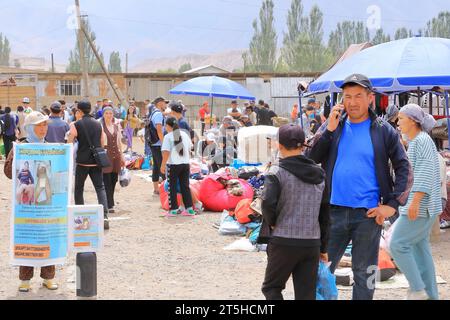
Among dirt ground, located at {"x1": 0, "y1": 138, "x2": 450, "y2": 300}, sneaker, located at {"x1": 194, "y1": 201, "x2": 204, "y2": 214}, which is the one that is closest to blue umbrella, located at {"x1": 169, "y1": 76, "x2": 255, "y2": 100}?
sneaker, located at {"x1": 194, "y1": 201, "x2": 204, "y2": 214}

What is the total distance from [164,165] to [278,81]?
34527mm

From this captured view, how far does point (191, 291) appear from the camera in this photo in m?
6.90

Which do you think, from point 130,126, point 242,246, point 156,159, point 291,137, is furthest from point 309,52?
point 291,137

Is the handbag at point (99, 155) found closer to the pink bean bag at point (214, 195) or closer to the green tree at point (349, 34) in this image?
the pink bean bag at point (214, 195)

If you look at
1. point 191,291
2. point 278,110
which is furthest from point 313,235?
point 278,110

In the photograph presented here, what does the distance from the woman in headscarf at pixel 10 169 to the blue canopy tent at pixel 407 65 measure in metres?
5.56

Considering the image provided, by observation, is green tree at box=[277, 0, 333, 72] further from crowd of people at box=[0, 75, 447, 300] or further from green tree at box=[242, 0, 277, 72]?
crowd of people at box=[0, 75, 447, 300]

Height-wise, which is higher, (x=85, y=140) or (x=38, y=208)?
(x=85, y=140)

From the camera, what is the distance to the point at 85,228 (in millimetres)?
6309

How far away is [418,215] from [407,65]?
5682 mm

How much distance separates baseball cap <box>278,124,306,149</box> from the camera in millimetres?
4836

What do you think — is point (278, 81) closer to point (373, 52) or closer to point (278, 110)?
point (278, 110)

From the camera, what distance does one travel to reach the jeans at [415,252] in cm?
577

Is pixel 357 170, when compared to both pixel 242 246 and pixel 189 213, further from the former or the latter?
pixel 189 213
